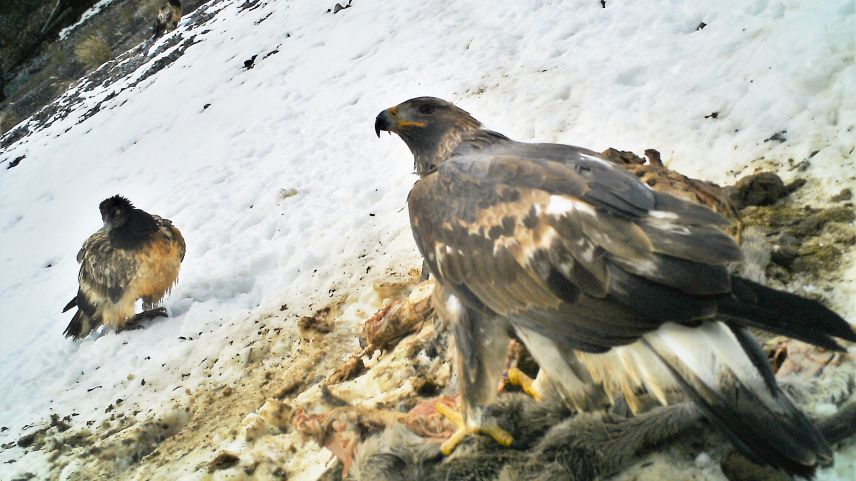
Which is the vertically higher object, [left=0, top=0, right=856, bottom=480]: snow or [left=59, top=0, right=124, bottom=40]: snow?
[left=59, top=0, right=124, bottom=40]: snow

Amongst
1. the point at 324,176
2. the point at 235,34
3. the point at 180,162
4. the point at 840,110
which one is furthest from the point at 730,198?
the point at 235,34

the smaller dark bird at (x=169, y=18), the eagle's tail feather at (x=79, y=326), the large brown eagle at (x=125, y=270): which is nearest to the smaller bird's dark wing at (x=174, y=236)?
the large brown eagle at (x=125, y=270)

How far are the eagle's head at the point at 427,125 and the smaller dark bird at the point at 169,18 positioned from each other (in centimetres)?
1688

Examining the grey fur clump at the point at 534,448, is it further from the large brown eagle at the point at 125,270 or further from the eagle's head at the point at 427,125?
the large brown eagle at the point at 125,270

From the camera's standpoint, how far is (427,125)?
3.74m

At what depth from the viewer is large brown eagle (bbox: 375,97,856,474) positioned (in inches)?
73.5

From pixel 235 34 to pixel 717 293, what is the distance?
13869 mm

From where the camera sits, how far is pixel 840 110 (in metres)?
3.68

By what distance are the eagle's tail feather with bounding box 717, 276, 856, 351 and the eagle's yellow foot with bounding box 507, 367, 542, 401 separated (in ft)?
3.86

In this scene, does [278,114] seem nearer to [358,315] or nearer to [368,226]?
[368,226]

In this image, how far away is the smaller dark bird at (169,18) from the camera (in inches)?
691

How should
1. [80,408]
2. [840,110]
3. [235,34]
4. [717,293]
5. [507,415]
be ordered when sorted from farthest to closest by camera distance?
[235,34]
[80,408]
[840,110]
[507,415]
[717,293]

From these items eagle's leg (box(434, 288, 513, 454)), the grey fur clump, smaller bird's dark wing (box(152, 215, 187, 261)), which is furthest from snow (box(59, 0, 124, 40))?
the grey fur clump

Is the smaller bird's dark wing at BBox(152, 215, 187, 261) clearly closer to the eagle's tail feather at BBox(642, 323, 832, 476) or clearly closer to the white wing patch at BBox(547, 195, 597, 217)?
the white wing patch at BBox(547, 195, 597, 217)
